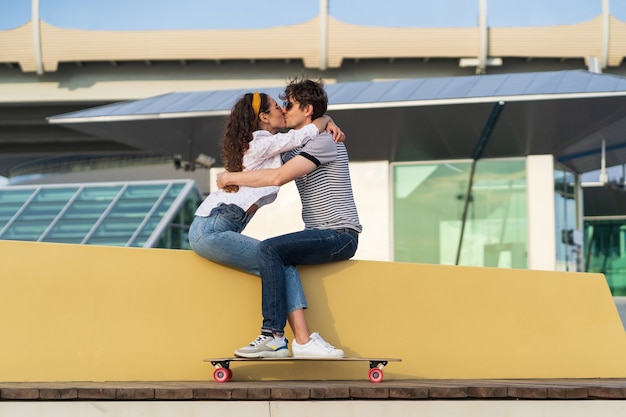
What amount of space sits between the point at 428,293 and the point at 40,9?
80.7ft

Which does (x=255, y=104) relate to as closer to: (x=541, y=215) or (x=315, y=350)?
(x=315, y=350)

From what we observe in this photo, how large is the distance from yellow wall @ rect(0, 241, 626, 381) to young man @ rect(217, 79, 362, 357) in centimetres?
26

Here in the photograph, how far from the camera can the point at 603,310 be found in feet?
20.0

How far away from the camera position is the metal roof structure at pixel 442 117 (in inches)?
656

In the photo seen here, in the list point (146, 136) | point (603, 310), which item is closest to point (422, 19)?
point (146, 136)

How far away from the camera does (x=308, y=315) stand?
590cm

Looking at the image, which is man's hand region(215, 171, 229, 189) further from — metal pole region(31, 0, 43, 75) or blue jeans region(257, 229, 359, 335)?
metal pole region(31, 0, 43, 75)

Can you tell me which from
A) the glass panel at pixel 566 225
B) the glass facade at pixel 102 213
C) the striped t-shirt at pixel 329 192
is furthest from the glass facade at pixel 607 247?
the striped t-shirt at pixel 329 192

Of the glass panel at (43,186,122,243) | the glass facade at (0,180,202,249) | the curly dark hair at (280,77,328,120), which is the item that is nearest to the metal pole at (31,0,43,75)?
the glass facade at (0,180,202,249)

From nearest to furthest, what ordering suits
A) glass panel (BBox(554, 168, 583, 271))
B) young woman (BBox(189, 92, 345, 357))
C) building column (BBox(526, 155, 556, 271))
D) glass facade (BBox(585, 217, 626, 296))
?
young woman (BBox(189, 92, 345, 357))
building column (BBox(526, 155, 556, 271))
glass panel (BBox(554, 168, 583, 271))
glass facade (BBox(585, 217, 626, 296))

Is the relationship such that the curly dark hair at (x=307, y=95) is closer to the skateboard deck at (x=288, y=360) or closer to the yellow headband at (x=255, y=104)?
the yellow headband at (x=255, y=104)

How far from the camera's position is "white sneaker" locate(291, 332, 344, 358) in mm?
5469

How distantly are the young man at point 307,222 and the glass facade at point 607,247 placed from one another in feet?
72.5

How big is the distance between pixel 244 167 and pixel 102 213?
13.9m
